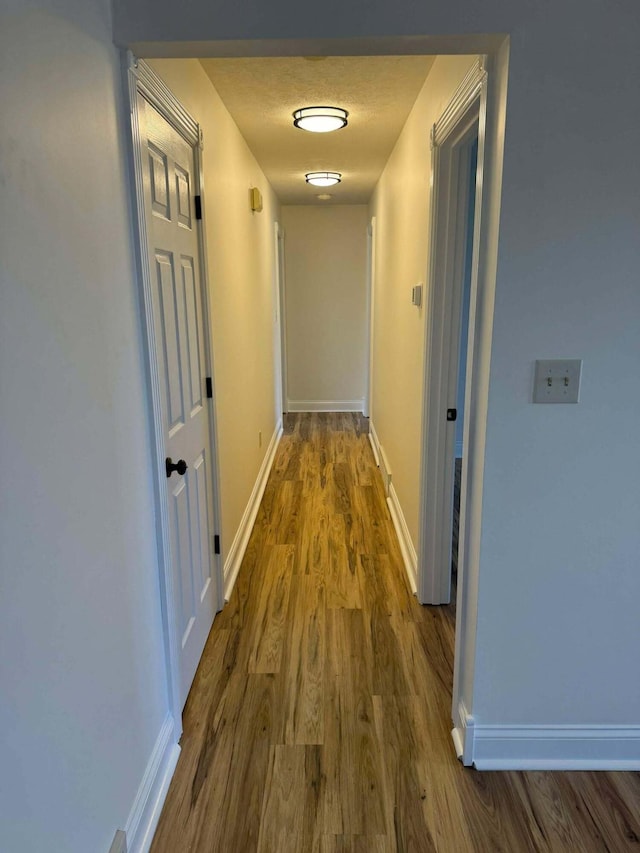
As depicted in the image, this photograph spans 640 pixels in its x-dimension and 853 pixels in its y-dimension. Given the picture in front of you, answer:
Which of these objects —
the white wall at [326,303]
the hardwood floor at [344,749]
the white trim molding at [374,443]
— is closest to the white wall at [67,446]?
the hardwood floor at [344,749]

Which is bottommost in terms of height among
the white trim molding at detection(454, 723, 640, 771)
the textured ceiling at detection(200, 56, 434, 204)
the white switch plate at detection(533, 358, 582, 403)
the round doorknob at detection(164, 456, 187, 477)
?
the white trim molding at detection(454, 723, 640, 771)

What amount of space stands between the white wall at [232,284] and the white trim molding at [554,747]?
1439 mm

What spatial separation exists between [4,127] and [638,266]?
1.47 m

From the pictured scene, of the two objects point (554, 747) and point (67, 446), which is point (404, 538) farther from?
point (67, 446)

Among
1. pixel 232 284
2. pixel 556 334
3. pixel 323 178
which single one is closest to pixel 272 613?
pixel 232 284

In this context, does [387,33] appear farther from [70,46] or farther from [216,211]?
[216,211]

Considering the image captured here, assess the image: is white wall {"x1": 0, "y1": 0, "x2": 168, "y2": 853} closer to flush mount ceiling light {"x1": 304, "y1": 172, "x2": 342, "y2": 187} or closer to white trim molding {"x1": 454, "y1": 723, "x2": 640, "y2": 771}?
white trim molding {"x1": 454, "y1": 723, "x2": 640, "y2": 771}

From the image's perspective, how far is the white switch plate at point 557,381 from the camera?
5.06ft

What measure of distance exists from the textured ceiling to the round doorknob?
→ 160cm

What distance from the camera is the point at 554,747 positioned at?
5.89ft

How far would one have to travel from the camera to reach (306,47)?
141 cm

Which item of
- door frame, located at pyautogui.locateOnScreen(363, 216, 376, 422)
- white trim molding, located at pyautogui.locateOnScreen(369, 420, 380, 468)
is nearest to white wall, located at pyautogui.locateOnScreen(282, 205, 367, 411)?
door frame, located at pyautogui.locateOnScreen(363, 216, 376, 422)

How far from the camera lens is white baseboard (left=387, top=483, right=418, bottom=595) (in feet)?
9.37

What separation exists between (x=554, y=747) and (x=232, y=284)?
2.49 meters
